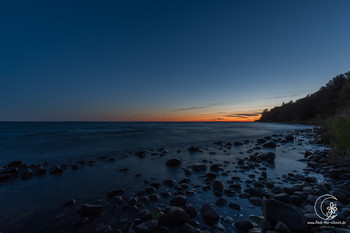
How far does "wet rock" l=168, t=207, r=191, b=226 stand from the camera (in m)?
3.27

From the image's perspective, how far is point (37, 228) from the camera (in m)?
3.38

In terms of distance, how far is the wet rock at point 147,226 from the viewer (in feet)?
9.86

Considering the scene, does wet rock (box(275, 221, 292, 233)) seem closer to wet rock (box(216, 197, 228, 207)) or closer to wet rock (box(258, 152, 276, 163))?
wet rock (box(216, 197, 228, 207))

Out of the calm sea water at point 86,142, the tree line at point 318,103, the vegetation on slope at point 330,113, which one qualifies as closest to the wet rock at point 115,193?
the calm sea water at point 86,142

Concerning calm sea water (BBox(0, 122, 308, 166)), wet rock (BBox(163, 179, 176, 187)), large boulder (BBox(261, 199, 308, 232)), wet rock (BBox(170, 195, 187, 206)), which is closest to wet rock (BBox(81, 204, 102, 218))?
wet rock (BBox(170, 195, 187, 206))

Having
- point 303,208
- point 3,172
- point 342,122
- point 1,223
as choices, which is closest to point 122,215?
point 1,223

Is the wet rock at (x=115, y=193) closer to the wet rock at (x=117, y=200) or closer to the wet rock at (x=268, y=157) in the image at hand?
the wet rock at (x=117, y=200)

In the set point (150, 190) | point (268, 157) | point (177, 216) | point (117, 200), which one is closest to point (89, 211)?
point (117, 200)

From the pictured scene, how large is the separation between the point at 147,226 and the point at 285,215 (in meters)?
3.07

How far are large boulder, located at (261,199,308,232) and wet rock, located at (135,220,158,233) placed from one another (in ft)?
8.56

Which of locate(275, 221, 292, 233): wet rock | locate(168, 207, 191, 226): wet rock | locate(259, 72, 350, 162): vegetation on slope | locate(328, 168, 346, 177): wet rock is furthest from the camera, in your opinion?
locate(259, 72, 350, 162): vegetation on slope

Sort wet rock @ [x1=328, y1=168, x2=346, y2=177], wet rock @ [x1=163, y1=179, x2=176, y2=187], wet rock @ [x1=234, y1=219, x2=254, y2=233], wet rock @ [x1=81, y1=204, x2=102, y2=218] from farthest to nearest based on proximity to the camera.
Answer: wet rock @ [x1=328, y1=168, x2=346, y2=177], wet rock @ [x1=163, y1=179, x2=176, y2=187], wet rock @ [x1=81, y1=204, x2=102, y2=218], wet rock @ [x1=234, y1=219, x2=254, y2=233]

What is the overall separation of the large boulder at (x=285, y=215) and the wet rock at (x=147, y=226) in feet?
8.56

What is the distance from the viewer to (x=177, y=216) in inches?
131
